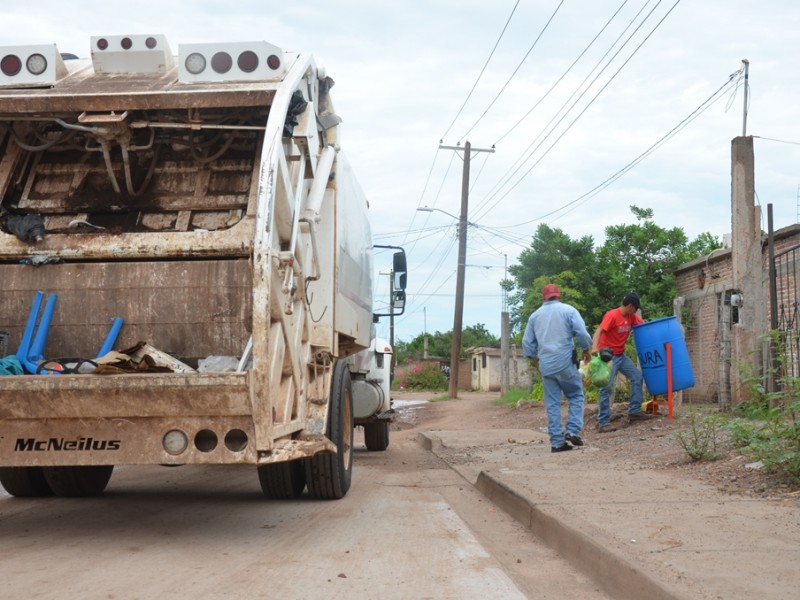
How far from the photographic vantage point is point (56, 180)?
6527mm

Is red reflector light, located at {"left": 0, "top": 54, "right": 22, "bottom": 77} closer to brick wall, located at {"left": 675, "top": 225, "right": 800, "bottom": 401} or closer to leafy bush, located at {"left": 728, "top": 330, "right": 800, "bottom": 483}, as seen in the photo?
leafy bush, located at {"left": 728, "top": 330, "right": 800, "bottom": 483}

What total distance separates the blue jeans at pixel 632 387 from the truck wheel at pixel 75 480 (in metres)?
6.08

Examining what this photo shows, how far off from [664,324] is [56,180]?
283 inches

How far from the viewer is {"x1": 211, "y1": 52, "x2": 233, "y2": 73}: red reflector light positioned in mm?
5875

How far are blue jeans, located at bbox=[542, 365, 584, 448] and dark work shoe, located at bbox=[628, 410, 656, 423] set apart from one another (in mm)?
1548

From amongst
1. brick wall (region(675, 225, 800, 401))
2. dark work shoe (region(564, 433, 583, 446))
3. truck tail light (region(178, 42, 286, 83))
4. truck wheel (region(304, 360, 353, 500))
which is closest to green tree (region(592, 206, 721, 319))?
brick wall (region(675, 225, 800, 401))

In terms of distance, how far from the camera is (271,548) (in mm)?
5473

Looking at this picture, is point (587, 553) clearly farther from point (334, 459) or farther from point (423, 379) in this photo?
point (423, 379)

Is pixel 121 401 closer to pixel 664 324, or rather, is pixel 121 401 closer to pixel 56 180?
pixel 56 180

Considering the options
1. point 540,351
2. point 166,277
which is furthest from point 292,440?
point 540,351

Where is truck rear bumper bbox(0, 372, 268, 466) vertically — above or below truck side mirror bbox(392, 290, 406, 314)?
below

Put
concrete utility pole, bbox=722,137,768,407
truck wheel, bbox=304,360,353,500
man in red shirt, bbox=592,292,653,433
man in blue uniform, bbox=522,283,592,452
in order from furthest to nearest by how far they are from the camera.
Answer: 1. man in red shirt, bbox=592,292,653,433
2. concrete utility pole, bbox=722,137,768,407
3. man in blue uniform, bbox=522,283,592,452
4. truck wheel, bbox=304,360,353,500

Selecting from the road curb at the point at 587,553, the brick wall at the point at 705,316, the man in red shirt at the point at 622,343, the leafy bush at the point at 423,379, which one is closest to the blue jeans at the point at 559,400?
the man in red shirt at the point at 622,343

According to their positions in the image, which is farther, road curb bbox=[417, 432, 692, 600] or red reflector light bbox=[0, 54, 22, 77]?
red reflector light bbox=[0, 54, 22, 77]
